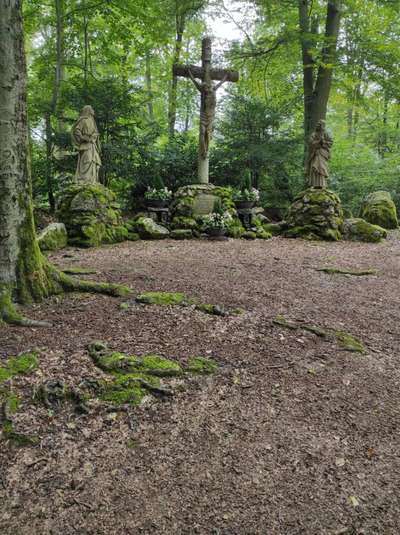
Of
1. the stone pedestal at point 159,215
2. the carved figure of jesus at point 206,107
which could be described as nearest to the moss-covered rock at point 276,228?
the carved figure of jesus at point 206,107

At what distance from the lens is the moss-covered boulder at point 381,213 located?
406 inches

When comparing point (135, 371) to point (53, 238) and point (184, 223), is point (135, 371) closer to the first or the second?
point (53, 238)

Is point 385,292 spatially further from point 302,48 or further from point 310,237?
point 302,48

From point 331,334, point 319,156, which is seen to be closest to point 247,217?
point 319,156

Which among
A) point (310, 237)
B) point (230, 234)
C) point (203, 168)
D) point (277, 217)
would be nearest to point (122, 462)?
point (230, 234)

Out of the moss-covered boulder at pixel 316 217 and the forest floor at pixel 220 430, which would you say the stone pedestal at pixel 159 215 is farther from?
the forest floor at pixel 220 430

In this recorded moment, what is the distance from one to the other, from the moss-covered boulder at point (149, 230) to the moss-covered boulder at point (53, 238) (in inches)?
62.3

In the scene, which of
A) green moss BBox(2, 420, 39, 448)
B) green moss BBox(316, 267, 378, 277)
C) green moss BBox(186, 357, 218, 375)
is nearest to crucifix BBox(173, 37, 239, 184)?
green moss BBox(316, 267, 378, 277)

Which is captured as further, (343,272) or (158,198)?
(158,198)

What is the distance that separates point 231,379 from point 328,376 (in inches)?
29.0

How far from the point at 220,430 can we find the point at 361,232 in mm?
7495

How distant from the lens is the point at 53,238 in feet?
21.5

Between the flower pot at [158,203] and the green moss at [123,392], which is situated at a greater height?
the flower pot at [158,203]

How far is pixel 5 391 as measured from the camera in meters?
2.34
